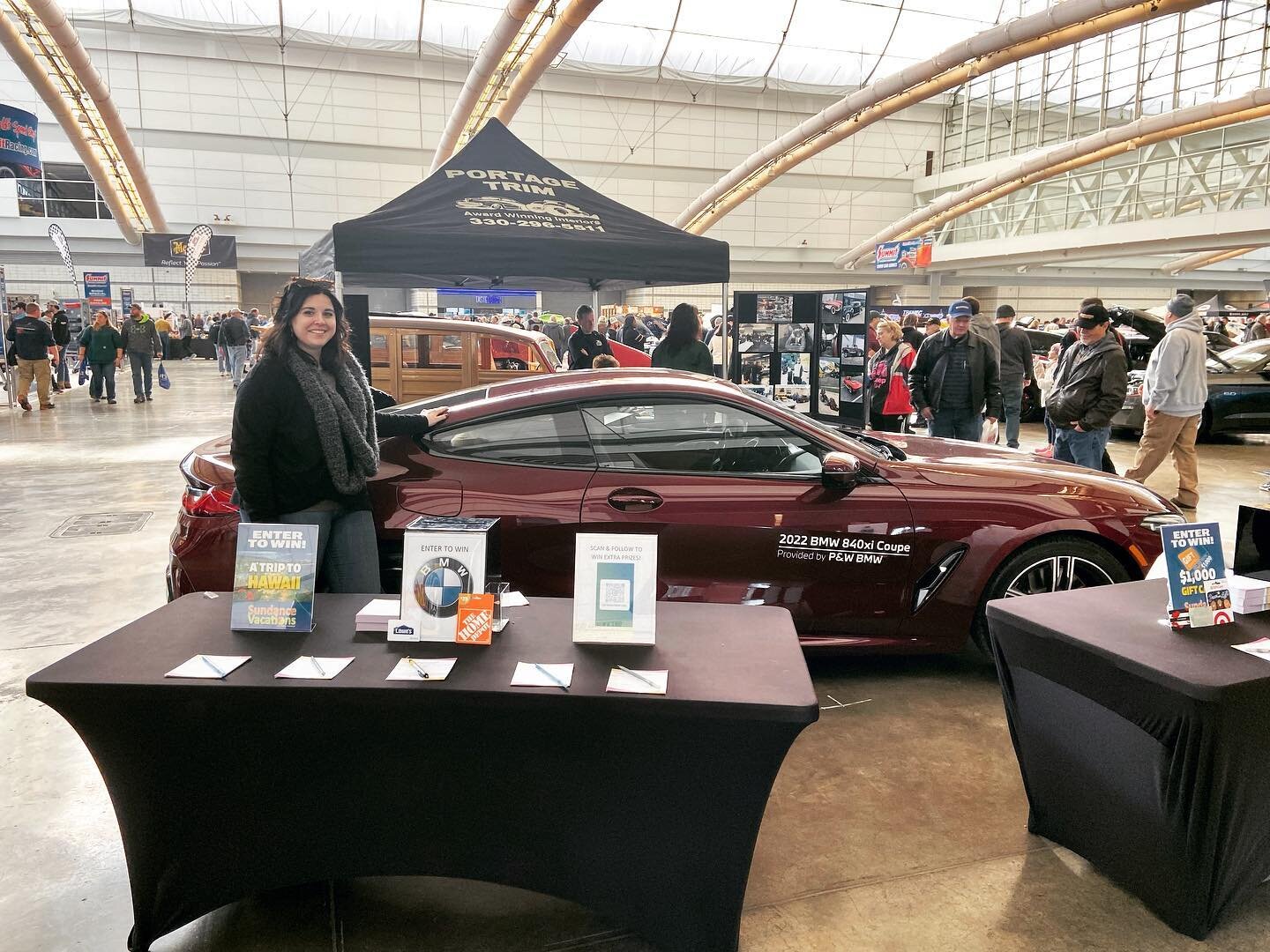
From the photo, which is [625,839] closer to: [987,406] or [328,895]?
[328,895]

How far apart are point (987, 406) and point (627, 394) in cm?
492

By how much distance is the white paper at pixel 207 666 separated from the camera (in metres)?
1.97

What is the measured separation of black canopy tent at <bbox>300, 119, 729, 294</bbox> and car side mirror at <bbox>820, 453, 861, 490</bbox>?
13.6 ft

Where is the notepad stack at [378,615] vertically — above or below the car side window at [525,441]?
below

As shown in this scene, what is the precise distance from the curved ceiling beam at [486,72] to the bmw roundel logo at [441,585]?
1848 centimetres

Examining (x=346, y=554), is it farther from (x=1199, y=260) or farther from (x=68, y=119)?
(x=1199, y=260)

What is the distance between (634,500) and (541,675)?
5.53ft

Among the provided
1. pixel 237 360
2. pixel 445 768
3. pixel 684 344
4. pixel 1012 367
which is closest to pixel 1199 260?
pixel 1012 367

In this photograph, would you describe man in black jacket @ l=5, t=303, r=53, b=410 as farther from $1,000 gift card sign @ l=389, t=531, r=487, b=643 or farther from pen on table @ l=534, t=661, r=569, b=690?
pen on table @ l=534, t=661, r=569, b=690

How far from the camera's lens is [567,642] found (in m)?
2.21

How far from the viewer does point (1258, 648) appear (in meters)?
2.19

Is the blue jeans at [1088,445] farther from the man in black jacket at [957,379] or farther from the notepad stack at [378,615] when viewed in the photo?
the notepad stack at [378,615]

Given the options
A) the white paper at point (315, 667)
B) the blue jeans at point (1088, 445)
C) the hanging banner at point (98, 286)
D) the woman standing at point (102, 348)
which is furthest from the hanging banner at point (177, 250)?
the white paper at point (315, 667)

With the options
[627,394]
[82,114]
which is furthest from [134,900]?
[82,114]
